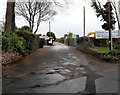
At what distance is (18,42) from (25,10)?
19778 millimetres

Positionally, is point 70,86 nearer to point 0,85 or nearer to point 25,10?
point 0,85

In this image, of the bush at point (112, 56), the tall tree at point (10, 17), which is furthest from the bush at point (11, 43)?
the bush at point (112, 56)

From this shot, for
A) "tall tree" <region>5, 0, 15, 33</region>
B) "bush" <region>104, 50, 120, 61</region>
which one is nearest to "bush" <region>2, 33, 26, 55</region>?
"tall tree" <region>5, 0, 15, 33</region>

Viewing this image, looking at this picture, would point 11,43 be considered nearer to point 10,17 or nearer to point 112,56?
point 10,17

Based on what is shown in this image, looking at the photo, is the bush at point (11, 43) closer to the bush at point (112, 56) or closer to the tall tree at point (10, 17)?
the tall tree at point (10, 17)

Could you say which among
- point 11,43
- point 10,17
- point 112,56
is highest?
point 10,17

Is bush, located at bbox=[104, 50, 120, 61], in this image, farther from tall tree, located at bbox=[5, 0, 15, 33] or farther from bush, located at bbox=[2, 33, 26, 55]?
tall tree, located at bbox=[5, 0, 15, 33]

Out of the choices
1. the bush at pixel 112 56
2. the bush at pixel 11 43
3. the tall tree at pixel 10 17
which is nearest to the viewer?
the bush at pixel 11 43

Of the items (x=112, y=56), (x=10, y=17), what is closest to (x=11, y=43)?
(x=10, y=17)

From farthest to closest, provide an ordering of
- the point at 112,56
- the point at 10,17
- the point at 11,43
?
1. the point at 10,17
2. the point at 112,56
3. the point at 11,43

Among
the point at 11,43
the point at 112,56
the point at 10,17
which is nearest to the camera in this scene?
the point at 11,43

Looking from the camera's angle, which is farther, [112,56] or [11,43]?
[112,56]

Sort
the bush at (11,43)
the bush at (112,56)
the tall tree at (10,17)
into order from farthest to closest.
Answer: the tall tree at (10,17), the bush at (112,56), the bush at (11,43)

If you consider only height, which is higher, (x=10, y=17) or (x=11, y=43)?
(x=10, y=17)
